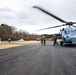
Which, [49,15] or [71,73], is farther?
[49,15]

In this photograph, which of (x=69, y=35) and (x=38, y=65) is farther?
(x=69, y=35)

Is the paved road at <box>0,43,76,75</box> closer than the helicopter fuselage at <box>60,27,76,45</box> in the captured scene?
Yes

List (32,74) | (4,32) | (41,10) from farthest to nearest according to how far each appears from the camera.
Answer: (4,32), (41,10), (32,74)

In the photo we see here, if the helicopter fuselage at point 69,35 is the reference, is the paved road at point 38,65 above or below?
below

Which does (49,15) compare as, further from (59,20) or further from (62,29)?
(62,29)

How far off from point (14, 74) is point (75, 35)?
72.8 ft

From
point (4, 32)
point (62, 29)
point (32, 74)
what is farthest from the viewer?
point (4, 32)

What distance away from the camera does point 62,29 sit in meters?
31.7

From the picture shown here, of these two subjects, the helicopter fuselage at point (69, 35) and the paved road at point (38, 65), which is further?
the helicopter fuselage at point (69, 35)

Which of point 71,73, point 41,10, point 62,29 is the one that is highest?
point 41,10

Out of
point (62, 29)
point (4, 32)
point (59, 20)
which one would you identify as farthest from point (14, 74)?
point (4, 32)

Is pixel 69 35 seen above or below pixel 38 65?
above

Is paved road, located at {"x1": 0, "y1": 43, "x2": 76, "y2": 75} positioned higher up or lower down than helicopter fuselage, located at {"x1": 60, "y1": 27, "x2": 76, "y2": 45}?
lower down

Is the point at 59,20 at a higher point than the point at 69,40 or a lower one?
higher
